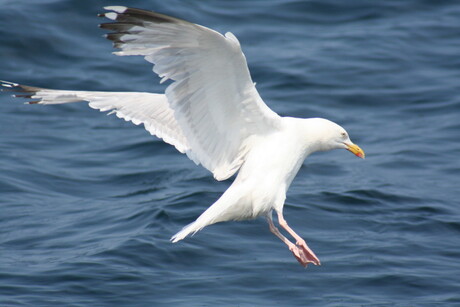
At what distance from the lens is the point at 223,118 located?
7277mm

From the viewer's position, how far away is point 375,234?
10.9 meters

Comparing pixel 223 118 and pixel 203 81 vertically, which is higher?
pixel 203 81

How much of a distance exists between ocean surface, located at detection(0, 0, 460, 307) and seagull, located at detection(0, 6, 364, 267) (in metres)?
2.05

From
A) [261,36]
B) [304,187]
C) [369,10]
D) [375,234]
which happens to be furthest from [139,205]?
[369,10]

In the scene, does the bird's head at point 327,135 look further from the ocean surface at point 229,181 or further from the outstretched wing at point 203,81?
the ocean surface at point 229,181

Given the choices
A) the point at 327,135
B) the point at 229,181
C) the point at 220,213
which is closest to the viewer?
the point at 220,213

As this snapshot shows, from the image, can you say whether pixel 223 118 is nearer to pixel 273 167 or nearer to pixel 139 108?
pixel 273 167

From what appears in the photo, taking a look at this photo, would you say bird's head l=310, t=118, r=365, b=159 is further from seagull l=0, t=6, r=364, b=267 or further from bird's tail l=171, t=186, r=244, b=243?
bird's tail l=171, t=186, r=244, b=243

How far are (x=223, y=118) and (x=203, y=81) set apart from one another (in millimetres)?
468

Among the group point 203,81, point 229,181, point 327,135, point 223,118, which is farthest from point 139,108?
point 229,181

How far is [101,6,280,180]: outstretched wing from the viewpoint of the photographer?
258 inches

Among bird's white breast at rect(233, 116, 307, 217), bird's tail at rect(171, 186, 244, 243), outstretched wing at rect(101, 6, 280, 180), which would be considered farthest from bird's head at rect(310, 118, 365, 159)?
bird's tail at rect(171, 186, 244, 243)

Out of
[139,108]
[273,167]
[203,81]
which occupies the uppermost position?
[203,81]

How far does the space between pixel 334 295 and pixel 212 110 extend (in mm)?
3133
